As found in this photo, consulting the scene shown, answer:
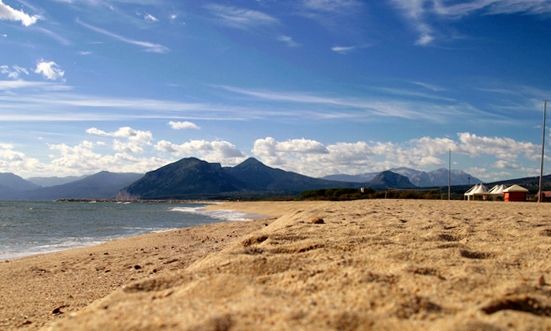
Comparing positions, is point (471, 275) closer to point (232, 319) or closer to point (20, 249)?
point (232, 319)

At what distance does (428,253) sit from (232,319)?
9.98 ft

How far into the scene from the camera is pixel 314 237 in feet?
22.0

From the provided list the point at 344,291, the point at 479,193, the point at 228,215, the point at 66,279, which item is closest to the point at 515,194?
the point at 479,193

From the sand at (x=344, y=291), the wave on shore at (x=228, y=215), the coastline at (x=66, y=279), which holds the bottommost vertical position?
the wave on shore at (x=228, y=215)

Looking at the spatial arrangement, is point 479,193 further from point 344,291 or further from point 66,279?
point 344,291

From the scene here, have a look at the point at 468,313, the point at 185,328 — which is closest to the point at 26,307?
the point at 185,328

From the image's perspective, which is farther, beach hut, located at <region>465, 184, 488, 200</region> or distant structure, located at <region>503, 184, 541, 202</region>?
beach hut, located at <region>465, 184, 488, 200</region>

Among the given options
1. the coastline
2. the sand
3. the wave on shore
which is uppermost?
the sand

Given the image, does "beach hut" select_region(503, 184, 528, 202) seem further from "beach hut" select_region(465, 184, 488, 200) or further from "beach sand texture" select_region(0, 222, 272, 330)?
"beach sand texture" select_region(0, 222, 272, 330)

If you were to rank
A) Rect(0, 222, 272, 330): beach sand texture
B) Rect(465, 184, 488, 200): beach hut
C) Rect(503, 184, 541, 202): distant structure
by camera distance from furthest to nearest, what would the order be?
Rect(465, 184, 488, 200): beach hut
Rect(503, 184, 541, 202): distant structure
Rect(0, 222, 272, 330): beach sand texture

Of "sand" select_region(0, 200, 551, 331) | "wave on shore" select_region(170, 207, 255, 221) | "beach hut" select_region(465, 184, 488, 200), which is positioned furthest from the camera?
"beach hut" select_region(465, 184, 488, 200)

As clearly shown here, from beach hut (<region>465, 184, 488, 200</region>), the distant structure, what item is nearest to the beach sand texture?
the distant structure

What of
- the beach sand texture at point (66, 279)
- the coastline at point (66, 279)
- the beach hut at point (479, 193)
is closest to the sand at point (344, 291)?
the beach sand texture at point (66, 279)

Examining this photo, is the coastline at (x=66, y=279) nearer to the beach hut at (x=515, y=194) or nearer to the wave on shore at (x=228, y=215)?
the wave on shore at (x=228, y=215)
